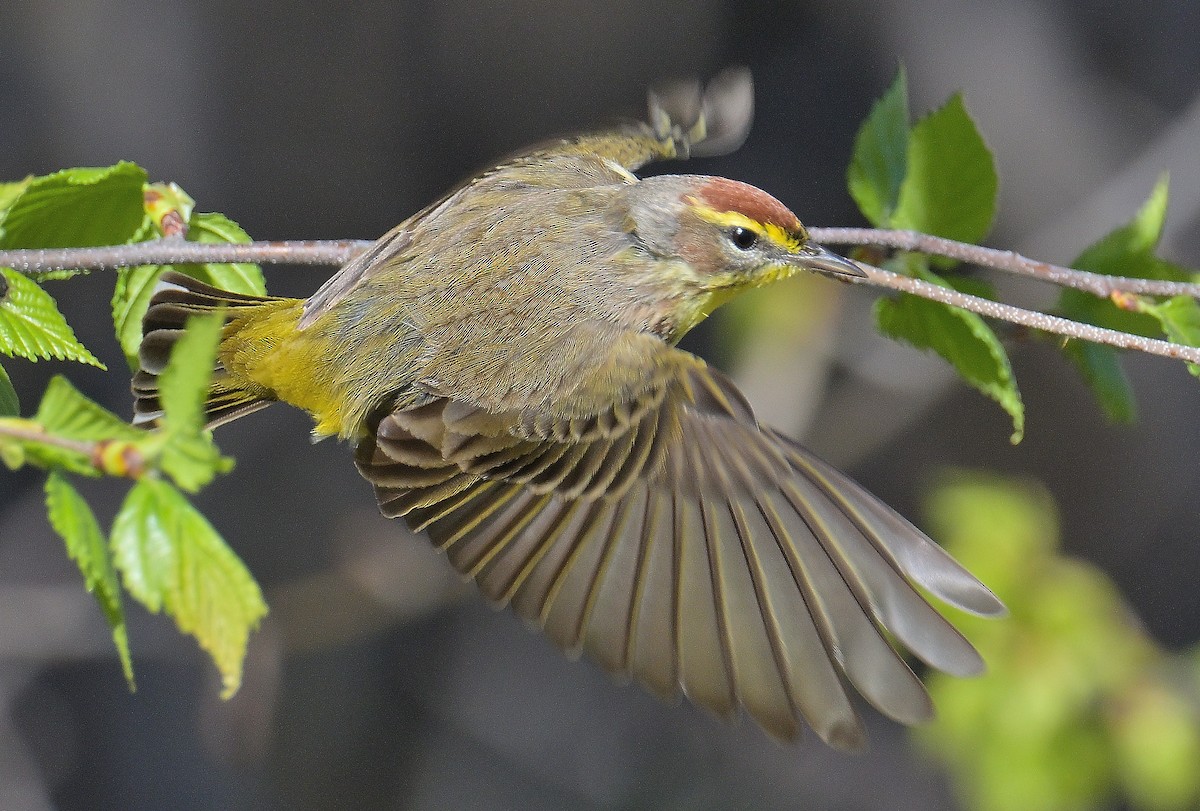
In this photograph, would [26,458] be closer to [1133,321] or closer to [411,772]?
[1133,321]

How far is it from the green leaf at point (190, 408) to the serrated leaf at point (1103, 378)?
1.52m

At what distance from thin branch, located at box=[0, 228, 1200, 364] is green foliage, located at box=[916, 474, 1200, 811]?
4.65ft

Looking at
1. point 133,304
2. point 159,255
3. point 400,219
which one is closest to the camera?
point 159,255

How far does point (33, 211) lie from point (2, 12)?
375cm

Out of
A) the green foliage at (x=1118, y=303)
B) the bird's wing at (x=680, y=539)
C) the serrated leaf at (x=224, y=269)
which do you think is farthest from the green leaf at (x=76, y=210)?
the green foliage at (x=1118, y=303)

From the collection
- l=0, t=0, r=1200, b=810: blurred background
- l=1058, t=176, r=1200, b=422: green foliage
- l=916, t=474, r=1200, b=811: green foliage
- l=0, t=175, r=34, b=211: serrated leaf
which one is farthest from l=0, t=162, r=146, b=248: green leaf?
l=0, t=0, r=1200, b=810: blurred background

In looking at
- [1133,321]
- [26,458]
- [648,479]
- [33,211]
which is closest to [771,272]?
[648,479]

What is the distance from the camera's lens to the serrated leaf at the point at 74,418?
1.14 meters

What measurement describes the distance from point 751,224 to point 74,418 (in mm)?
1322

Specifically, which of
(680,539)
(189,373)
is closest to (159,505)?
(189,373)

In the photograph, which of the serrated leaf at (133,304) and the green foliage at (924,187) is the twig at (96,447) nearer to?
the serrated leaf at (133,304)

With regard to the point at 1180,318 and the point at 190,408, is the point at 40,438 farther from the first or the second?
the point at 1180,318

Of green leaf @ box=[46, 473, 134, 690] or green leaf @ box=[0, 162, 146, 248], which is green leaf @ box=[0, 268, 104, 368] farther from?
green leaf @ box=[46, 473, 134, 690]

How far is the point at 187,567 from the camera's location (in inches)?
44.1
